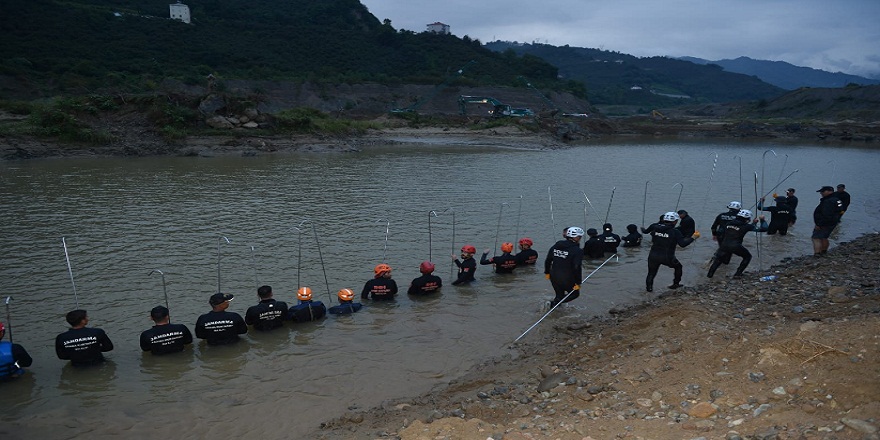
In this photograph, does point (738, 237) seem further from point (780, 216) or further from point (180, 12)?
point (180, 12)

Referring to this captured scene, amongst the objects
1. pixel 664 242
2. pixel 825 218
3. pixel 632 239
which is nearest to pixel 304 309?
pixel 664 242

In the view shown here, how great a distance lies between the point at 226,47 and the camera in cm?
9388

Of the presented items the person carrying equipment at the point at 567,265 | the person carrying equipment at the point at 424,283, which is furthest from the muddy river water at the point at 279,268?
the person carrying equipment at the point at 567,265

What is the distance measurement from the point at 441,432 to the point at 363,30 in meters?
133

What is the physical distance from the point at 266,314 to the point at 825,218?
46.7 feet

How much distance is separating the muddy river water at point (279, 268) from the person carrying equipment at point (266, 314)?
0.62ft

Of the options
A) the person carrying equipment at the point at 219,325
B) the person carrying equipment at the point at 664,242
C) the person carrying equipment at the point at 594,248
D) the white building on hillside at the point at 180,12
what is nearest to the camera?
the person carrying equipment at the point at 219,325

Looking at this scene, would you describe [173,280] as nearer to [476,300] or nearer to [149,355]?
[149,355]

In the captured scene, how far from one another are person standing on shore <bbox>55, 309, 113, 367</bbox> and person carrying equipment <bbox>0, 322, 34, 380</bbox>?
44 cm

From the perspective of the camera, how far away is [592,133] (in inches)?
3068

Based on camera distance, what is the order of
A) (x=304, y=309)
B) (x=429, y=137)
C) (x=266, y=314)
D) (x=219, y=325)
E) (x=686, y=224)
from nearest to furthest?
(x=219, y=325) < (x=266, y=314) < (x=304, y=309) < (x=686, y=224) < (x=429, y=137)

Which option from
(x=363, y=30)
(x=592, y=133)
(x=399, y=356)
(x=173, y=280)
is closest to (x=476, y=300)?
(x=399, y=356)

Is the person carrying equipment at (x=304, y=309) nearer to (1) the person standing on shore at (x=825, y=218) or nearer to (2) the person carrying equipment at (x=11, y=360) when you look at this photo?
(2) the person carrying equipment at (x=11, y=360)

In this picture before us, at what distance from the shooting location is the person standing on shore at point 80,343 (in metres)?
8.85
